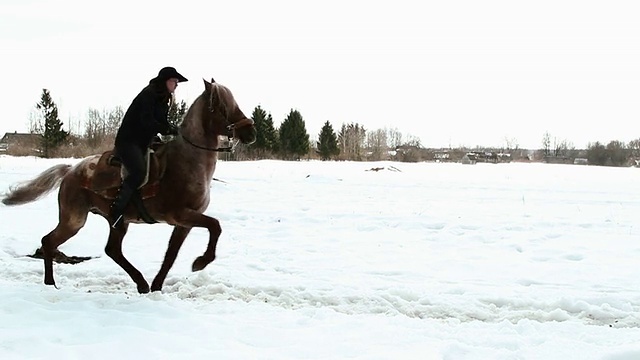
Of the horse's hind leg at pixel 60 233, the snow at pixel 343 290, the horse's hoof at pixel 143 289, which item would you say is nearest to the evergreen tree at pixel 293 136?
the snow at pixel 343 290

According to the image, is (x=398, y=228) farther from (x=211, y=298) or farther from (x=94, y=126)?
(x=94, y=126)

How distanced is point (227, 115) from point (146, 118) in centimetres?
88

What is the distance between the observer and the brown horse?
6.01 metres

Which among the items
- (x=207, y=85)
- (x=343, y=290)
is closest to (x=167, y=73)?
(x=207, y=85)

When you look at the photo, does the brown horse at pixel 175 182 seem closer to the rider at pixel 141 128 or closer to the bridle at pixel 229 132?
the bridle at pixel 229 132

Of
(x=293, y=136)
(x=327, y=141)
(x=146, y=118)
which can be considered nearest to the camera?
(x=146, y=118)

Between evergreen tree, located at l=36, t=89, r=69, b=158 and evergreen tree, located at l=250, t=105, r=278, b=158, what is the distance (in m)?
19.5

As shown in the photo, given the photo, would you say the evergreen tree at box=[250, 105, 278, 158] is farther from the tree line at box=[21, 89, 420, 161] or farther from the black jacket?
the black jacket

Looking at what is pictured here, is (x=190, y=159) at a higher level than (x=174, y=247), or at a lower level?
higher

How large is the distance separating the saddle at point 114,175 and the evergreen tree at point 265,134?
173 ft

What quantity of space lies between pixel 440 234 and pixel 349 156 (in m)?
54.8

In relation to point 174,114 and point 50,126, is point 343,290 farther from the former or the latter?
point 50,126

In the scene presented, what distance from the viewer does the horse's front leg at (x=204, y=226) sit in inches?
228

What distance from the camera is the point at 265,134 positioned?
203 ft
